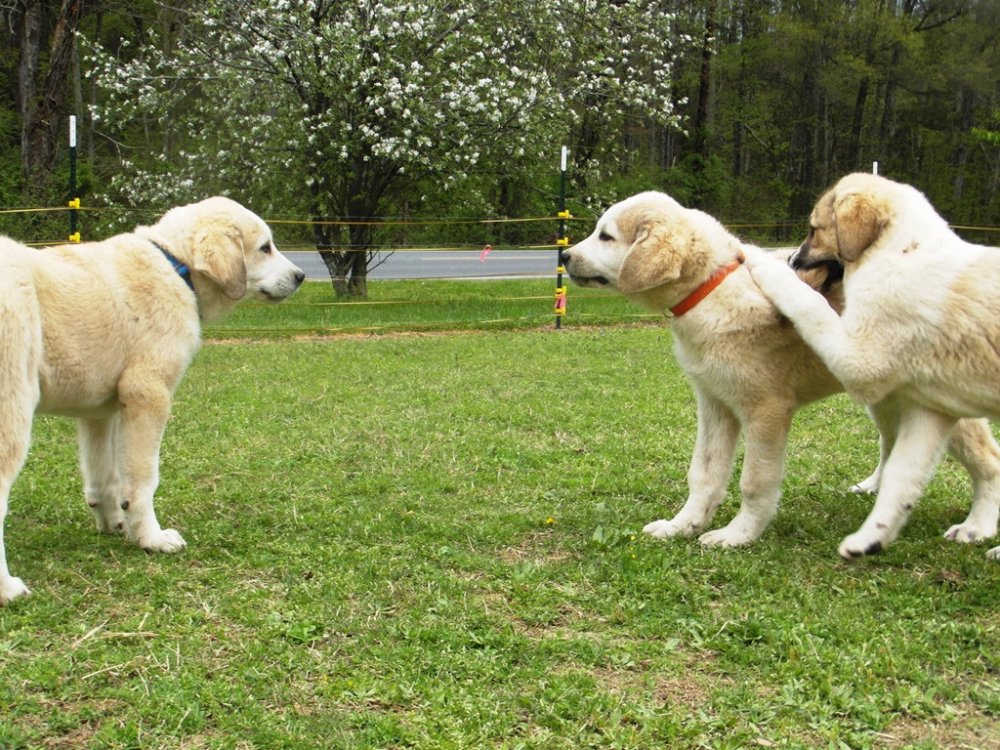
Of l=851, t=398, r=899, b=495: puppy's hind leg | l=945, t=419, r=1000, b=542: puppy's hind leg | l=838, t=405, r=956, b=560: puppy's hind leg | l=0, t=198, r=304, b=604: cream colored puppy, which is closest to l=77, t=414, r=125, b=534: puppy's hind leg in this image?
l=0, t=198, r=304, b=604: cream colored puppy

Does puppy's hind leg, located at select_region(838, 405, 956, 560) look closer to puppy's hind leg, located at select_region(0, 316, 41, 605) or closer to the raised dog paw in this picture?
the raised dog paw

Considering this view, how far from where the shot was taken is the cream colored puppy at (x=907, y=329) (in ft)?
14.0

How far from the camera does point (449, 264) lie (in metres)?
24.4

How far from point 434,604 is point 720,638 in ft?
4.03

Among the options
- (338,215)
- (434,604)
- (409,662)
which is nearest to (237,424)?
(434,604)

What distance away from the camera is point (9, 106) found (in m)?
33.8

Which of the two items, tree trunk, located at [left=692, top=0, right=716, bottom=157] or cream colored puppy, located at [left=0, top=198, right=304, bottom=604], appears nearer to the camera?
cream colored puppy, located at [left=0, top=198, right=304, bottom=604]

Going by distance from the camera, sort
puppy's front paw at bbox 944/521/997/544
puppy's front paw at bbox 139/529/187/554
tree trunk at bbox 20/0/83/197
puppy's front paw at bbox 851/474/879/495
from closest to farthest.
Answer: puppy's front paw at bbox 139/529/187/554 < puppy's front paw at bbox 944/521/997/544 < puppy's front paw at bbox 851/474/879/495 < tree trunk at bbox 20/0/83/197

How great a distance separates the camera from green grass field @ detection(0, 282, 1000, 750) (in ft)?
10.3

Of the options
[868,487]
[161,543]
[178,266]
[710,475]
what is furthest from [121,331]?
[868,487]

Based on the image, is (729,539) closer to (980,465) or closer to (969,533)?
(969,533)

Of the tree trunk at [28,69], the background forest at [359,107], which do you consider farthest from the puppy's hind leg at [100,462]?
the tree trunk at [28,69]

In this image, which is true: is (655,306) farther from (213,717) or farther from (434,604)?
(213,717)

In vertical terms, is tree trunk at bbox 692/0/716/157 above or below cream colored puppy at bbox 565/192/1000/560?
above
